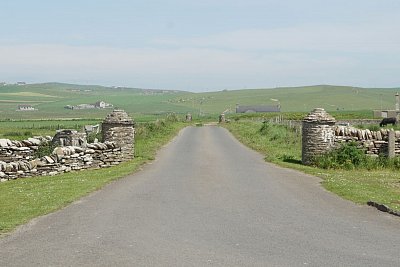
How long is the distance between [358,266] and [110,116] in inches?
770

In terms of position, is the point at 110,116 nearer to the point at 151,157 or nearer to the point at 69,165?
the point at 151,157

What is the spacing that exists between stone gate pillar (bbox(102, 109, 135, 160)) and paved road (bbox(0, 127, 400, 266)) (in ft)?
26.8

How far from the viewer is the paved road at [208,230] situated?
852 cm

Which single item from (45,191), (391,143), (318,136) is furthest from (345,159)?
(45,191)

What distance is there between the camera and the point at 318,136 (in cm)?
2352

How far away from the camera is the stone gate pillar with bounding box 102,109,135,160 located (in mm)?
25688

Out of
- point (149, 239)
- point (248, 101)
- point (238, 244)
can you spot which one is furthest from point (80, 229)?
point (248, 101)

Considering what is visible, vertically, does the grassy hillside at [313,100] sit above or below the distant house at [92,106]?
above

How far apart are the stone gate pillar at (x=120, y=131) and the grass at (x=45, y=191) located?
1.09 metres

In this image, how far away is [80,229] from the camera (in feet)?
35.2

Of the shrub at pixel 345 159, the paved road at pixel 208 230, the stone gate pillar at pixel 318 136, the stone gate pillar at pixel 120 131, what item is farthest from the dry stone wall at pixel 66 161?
the shrub at pixel 345 159

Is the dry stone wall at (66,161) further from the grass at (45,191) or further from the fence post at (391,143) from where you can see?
the fence post at (391,143)

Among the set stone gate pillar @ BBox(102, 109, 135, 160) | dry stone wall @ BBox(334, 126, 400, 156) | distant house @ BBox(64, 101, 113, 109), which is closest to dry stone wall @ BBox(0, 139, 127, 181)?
stone gate pillar @ BBox(102, 109, 135, 160)

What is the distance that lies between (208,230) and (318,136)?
1386 centimetres
